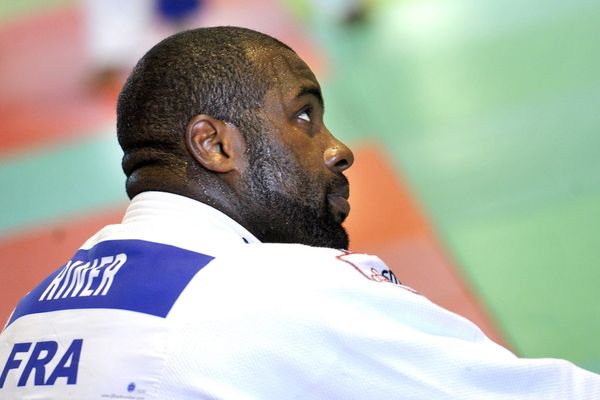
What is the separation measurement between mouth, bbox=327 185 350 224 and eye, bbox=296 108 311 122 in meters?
0.27

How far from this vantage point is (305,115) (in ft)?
11.5

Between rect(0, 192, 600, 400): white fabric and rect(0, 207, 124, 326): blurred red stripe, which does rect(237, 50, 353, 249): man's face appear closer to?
rect(0, 192, 600, 400): white fabric

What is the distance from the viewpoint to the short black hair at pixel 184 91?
3371 millimetres

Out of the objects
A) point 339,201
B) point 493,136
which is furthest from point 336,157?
point 493,136

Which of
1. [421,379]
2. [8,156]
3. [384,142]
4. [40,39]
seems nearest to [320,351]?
[421,379]

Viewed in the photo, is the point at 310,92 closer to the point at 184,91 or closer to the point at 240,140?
the point at 240,140

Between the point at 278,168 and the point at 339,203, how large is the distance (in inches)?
10.1

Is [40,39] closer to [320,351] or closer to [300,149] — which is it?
[300,149]

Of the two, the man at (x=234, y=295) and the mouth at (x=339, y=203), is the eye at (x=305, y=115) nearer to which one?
the man at (x=234, y=295)

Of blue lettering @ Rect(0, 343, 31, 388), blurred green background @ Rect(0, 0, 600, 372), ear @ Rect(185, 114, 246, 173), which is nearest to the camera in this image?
blue lettering @ Rect(0, 343, 31, 388)

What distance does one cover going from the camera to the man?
2674 mm

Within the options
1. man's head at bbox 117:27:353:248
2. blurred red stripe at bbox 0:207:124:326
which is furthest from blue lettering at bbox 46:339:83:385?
blurred red stripe at bbox 0:207:124:326

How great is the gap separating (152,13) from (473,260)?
4.27m

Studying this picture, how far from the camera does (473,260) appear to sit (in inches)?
262
